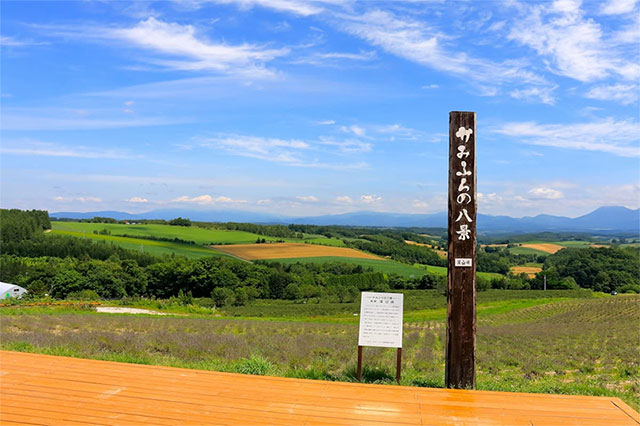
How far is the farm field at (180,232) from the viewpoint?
95562mm

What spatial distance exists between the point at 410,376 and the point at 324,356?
10.9ft

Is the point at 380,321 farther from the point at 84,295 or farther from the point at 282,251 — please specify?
the point at 282,251

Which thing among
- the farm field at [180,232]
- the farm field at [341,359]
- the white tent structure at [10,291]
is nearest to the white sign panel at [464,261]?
the farm field at [341,359]

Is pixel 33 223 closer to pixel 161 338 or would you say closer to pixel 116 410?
pixel 161 338

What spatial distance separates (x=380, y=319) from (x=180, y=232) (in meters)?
101

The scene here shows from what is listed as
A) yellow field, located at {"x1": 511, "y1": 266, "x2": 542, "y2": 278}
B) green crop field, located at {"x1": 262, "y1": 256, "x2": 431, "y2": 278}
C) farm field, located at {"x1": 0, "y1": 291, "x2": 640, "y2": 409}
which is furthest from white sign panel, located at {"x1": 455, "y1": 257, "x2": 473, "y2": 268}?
yellow field, located at {"x1": 511, "y1": 266, "x2": 542, "y2": 278}

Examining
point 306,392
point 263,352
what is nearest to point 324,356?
point 263,352

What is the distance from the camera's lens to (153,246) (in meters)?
85.8

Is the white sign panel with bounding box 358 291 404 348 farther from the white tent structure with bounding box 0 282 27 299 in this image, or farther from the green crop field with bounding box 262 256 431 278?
the green crop field with bounding box 262 256 431 278

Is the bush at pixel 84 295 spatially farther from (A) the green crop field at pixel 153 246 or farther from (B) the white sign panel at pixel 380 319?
(B) the white sign panel at pixel 380 319

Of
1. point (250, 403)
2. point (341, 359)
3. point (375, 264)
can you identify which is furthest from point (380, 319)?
point (375, 264)

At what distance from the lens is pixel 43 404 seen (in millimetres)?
4301

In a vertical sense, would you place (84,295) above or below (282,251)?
below

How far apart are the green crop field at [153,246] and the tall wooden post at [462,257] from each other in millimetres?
75983
